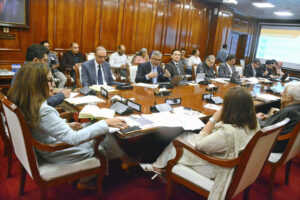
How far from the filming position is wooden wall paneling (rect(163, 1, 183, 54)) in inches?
317

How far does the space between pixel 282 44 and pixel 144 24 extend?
7.76 metres

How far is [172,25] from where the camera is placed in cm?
828

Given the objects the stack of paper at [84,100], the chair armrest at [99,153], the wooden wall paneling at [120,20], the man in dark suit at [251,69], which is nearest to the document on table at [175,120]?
the chair armrest at [99,153]

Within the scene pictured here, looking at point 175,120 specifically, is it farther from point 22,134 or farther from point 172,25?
point 172,25

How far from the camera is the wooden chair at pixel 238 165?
4.79ft

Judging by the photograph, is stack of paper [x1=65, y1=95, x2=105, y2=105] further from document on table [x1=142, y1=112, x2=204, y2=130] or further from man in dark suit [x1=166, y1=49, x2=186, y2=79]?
man in dark suit [x1=166, y1=49, x2=186, y2=79]

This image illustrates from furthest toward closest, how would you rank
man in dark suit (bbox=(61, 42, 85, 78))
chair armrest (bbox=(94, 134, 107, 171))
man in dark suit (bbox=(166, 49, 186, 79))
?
man in dark suit (bbox=(61, 42, 85, 78)) < man in dark suit (bbox=(166, 49, 186, 79)) < chair armrest (bbox=(94, 134, 107, 171))

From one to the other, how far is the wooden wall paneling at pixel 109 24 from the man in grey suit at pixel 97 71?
119 inches

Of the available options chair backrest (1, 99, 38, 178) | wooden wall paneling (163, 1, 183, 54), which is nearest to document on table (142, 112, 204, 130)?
chair backrest (1, 99, 38, 178)

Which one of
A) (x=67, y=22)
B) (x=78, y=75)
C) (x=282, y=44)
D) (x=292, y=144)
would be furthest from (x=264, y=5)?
(x=292, y=144)

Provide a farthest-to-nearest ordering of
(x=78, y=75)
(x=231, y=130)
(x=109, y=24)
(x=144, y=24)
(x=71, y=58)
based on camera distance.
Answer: (x=144, y=24), (x=109, y=24), (x=71, y=58), (x=78, y=75), (x=231, y=130)

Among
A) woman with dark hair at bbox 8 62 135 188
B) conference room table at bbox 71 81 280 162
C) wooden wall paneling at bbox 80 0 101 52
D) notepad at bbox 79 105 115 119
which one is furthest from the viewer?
wooden wall paneling at bbox 80 0 101 52

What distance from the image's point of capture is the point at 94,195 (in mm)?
2086

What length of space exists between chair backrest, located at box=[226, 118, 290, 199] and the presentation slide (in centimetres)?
1176
